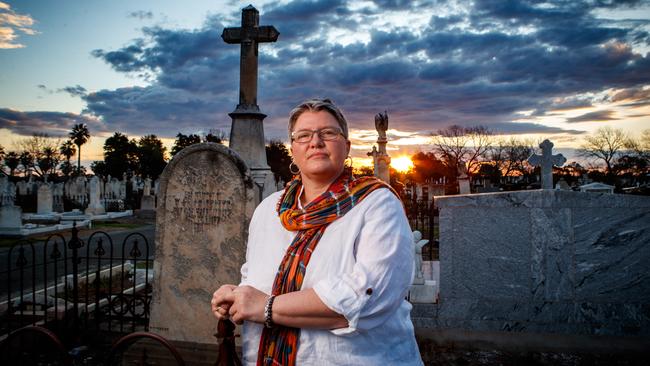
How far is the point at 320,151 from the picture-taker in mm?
1729

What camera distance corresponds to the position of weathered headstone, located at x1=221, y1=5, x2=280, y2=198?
9914 millimetres

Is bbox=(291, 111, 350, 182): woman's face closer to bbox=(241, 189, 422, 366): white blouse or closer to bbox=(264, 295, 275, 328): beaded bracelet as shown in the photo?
bbox=(241, 189, 422, 366): white blouse

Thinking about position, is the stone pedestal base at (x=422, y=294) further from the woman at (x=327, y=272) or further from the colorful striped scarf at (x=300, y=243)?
the colorful striped scarf at (x=300, y=243)

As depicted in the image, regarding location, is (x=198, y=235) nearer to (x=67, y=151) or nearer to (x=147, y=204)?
(x=147, y=204)

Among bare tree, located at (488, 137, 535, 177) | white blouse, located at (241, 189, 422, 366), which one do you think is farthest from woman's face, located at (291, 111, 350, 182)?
bare tree, located at (488, 137, 535, 177)

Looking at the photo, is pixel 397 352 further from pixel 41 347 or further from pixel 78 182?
pixel 78 182

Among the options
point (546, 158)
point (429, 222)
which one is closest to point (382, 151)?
point (429, 222)

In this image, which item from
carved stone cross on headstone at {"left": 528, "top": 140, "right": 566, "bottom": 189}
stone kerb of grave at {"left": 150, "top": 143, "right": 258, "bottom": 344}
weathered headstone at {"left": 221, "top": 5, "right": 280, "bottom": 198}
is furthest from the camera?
weathered headstone at {"left": 221, "top": 5, "right": 280, "bottom": 198}

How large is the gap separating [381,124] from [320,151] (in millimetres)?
14469

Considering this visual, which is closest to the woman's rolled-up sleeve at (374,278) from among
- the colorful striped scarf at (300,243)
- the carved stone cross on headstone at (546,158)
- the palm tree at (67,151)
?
the colorful striped scarf at (300,243)

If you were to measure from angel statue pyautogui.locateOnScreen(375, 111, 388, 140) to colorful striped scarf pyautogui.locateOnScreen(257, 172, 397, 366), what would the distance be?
1443 cm

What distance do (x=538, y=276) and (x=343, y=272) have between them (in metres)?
4.50

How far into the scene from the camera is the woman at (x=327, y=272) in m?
1.45

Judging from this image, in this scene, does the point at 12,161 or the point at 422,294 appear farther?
the point at 12,161
